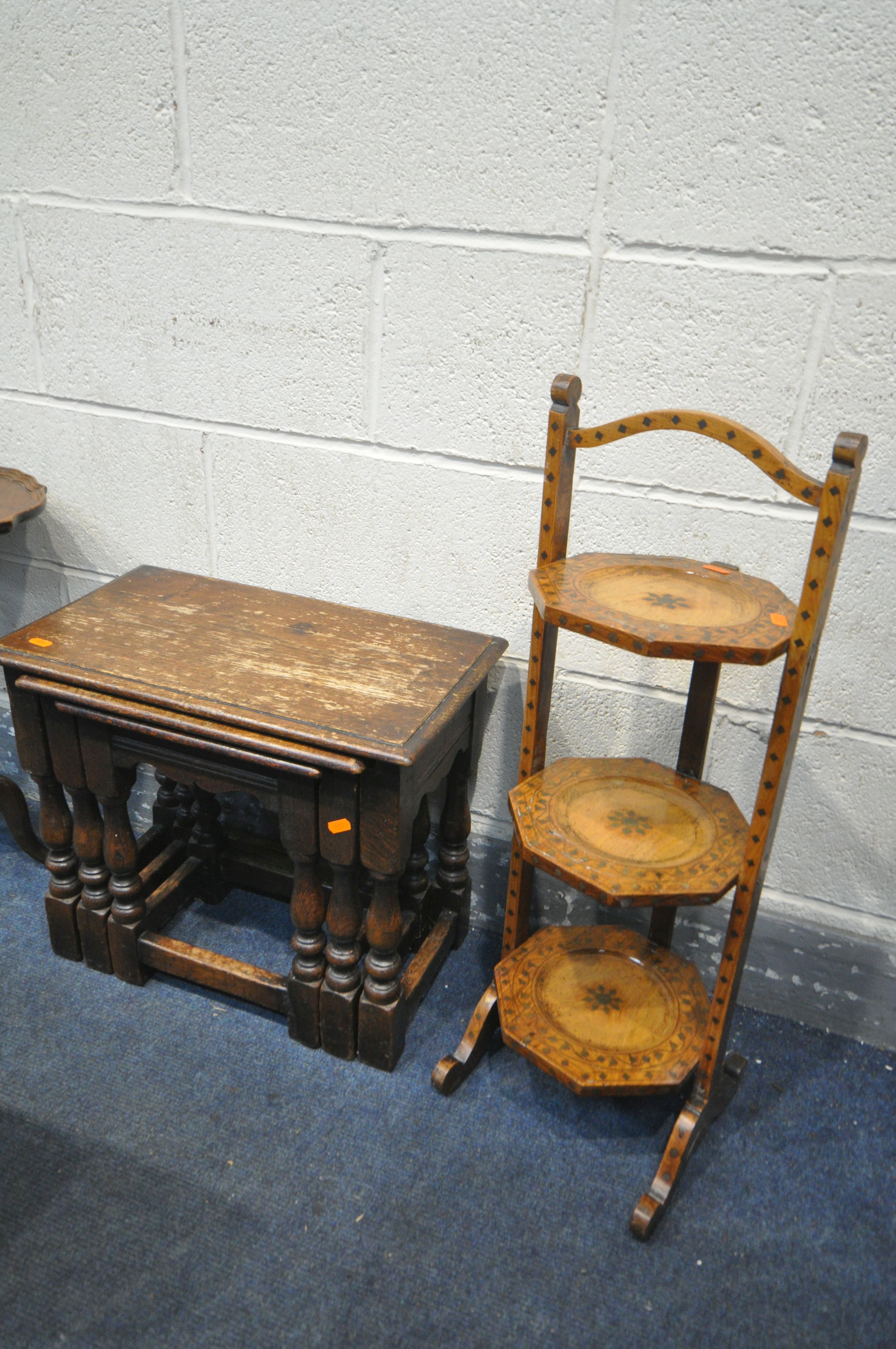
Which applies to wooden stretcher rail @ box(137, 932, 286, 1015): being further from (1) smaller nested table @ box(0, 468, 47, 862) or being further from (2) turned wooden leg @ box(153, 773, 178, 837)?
(1) smaller nested table @ box(0, 468, 47, 862)

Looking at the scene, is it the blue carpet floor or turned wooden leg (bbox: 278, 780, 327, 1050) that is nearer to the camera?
the blue carpet floor

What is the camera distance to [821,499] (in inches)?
43.6

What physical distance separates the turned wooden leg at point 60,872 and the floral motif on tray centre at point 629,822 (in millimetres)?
983

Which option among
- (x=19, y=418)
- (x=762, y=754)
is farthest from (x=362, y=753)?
(x=19, y=418)

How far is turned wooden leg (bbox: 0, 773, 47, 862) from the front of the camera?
84.4 inches

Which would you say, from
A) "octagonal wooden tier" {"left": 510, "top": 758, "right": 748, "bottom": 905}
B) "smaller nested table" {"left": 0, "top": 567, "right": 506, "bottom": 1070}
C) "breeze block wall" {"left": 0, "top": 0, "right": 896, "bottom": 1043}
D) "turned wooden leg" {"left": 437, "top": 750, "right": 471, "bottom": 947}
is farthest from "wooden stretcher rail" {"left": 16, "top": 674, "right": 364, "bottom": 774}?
"breeze block wall" {"left": 0, "top": 0, "right": 896, "bottom": 1043}

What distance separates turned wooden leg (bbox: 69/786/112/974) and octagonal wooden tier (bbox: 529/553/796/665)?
0.92 metres

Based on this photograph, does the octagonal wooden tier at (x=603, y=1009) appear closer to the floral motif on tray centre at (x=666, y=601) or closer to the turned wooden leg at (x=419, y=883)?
the turned wooden leg at (x=419, y=883)

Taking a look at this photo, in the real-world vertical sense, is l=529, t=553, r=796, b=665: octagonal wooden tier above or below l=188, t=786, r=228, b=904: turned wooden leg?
above

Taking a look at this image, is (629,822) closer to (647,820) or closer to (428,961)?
(647,820)

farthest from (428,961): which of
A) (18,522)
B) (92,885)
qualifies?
(18,522)

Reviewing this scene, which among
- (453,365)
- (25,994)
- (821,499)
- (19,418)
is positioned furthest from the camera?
(19,418)

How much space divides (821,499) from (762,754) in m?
0.72

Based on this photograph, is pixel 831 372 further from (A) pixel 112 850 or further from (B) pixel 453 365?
(A) pixel 112 850
